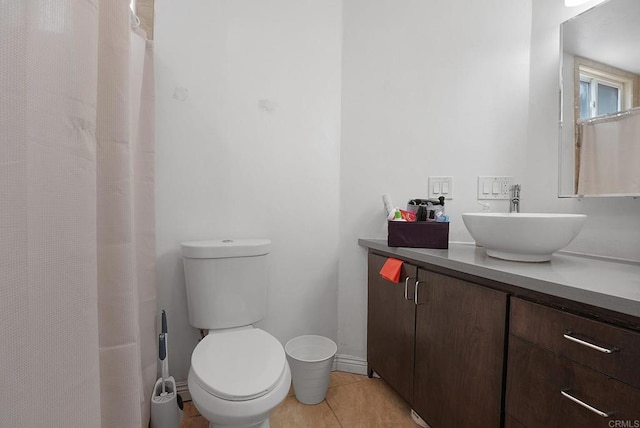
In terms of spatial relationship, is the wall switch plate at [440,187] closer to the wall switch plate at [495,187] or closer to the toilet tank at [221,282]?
the wall switch plate at [495,187]

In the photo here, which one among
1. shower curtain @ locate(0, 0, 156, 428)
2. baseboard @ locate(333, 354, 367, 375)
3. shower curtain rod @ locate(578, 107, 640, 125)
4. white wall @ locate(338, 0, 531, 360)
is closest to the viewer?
shower curtain @ locate(0, 0, 156, 428)

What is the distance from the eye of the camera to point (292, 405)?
1469 mm

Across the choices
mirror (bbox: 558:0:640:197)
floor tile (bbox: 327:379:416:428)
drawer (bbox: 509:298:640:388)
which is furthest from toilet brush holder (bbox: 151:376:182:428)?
mirror (bbox: 558:0:640:197)

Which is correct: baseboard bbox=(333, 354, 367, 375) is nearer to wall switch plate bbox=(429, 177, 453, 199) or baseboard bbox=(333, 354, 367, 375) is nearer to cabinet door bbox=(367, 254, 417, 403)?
cabinet door bbox=(367, 254, 417, 403)

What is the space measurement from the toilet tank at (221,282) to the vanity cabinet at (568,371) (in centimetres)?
106

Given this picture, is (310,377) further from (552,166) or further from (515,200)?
(552,166)

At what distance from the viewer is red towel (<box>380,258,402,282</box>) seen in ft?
4.34

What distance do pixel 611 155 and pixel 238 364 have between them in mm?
1658

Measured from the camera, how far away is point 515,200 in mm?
1521

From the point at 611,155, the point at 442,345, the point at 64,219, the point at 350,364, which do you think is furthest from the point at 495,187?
the point at 64,219

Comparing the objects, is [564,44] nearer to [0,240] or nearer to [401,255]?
[401,255]

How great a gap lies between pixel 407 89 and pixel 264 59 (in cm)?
83

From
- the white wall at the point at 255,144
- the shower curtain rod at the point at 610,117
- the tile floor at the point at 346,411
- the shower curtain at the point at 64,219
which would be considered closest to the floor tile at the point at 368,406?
the tile floor at the point at 346,411

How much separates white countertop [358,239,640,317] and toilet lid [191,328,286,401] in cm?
71
